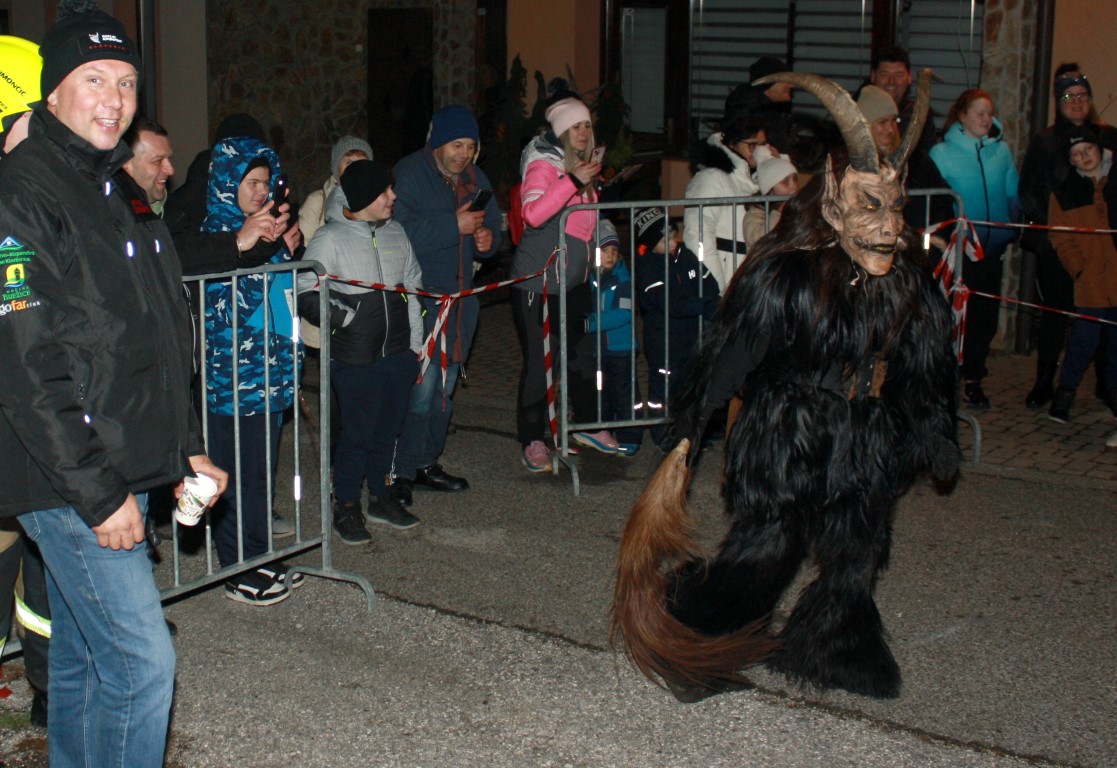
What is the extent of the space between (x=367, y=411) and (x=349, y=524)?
56cm

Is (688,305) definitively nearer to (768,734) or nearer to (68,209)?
(768,734)

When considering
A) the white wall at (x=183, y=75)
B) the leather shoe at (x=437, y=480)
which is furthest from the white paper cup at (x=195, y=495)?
the white wall at (x=183, y=75)

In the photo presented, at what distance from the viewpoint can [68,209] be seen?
Result: 10.5 feet

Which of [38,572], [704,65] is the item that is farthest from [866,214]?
[704,65]

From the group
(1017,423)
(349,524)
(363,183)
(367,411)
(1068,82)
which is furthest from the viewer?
(1017,423)

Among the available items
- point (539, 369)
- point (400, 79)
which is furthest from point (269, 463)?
point (400, 79)

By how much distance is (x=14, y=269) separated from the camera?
10.2 ft

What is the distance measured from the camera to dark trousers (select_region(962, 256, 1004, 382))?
28.3 feet

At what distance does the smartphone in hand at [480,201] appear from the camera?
6.90 metres

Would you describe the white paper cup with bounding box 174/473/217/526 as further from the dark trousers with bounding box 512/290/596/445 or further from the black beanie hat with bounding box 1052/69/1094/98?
the black beanie hat with bounding box 1052/69/1094/98

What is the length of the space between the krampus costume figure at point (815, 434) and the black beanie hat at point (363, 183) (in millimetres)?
1926

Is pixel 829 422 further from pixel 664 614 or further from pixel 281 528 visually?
pixel 281 528

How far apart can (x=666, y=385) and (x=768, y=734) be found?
348cm

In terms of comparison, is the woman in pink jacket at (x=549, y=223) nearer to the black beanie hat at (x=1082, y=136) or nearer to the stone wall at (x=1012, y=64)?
the black beanie hat at (x=1082, y=136)
